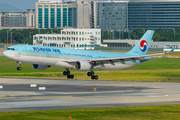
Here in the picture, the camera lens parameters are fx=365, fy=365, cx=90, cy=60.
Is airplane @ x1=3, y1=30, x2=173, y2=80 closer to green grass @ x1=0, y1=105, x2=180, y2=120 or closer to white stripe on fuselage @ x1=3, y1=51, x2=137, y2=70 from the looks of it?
white stripe on fuselage @ x1=3, y1=51, x2=137, y2=70

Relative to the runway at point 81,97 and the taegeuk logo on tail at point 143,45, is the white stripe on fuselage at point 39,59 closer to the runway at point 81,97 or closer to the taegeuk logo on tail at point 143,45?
the runway at point 81,97

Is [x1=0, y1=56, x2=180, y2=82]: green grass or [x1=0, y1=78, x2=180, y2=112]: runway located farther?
[x1=0, y1=56, x2=180, y2=82]: green grass

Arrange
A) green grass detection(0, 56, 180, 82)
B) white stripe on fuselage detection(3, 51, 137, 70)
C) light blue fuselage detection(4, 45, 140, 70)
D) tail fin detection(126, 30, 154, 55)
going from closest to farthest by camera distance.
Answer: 1. white stripe on fuselage detection(3, 51, 137, 70)
2. light blue fuselage detection(4, 45, 140, 70)
3. green grass detection(0, 56, 180, 82)
4. tail fin detection(126, 30, 154, 55)

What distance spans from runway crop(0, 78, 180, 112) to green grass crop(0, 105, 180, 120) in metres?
2.01

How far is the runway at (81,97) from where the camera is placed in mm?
35219

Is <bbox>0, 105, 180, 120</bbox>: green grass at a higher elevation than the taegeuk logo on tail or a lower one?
lower

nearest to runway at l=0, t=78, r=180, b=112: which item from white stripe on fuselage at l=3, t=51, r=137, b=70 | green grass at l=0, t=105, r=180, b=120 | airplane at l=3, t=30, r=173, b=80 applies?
green grass at l=0, t=105, r=180, b=120

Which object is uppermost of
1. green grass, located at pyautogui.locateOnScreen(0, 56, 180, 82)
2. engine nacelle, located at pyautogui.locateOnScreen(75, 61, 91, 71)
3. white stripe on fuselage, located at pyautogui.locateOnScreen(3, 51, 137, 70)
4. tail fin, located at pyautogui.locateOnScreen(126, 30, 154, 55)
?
tail fin, located at pyautogui.locateOnScreen(126, 30, 154, 55)

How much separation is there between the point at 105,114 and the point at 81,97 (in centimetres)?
1034

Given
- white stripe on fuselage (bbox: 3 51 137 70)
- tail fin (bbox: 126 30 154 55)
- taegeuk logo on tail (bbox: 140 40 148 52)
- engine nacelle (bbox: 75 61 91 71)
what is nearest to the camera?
white stripe on fuselage (bbox: 3 51 137 70)

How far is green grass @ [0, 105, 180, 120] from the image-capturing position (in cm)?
2919

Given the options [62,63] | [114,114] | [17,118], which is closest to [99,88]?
[62,63]

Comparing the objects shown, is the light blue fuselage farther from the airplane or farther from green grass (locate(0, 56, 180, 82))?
green grass (locate(0, 56, 180, 82))

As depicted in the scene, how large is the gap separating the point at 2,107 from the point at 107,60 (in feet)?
109
